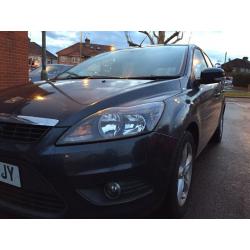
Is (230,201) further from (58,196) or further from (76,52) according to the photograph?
(76,52)

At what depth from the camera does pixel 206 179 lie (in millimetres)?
3801

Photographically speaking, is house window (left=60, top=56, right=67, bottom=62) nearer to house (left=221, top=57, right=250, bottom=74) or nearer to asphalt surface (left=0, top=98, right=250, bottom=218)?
house (left=221, top=57, right=250, bottom=74)

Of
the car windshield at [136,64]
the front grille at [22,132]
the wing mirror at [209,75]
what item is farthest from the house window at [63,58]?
the front grille at [22,132]

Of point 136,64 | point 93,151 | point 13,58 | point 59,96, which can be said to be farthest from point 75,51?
point 93,151

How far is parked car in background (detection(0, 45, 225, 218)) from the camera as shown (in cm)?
203

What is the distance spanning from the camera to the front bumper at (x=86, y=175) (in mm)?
2014

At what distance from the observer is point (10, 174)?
2.17 metres

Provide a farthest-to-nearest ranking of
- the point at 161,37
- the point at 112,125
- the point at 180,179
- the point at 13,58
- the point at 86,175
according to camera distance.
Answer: the point at 161,37
the point at 13,58
the point at 180,179
the point at 112,125
the point at 86,175

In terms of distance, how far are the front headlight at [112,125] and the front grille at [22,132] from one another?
6.1 inches

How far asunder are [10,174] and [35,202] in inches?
Answer: 9.4

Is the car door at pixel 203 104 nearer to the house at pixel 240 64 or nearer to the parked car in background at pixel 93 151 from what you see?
the parked car in background at pixel 93 151

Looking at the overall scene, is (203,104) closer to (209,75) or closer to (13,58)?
(209,75)

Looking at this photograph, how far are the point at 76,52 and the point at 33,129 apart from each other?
249 feet

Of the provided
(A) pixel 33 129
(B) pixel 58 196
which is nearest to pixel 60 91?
(A) pixel 33 129
